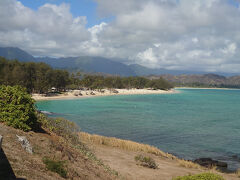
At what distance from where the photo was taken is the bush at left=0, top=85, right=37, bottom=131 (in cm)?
1325

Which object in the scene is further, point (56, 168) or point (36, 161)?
point (36, 161)

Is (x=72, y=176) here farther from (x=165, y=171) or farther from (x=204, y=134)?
(x=204, y=134)

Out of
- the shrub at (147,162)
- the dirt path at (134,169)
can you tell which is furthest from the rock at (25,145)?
the shrub at (147,162)

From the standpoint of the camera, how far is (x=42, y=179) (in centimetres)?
810

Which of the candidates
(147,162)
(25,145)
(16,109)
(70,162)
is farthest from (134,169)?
(16,109)

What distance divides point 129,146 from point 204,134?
20.1 m

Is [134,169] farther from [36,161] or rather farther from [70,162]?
[36,161]

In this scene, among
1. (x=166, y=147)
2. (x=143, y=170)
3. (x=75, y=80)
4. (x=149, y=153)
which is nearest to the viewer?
(x=143, y=170)

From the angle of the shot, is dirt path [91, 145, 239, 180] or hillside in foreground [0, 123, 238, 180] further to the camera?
dirt path [91, 145, 239, 180]

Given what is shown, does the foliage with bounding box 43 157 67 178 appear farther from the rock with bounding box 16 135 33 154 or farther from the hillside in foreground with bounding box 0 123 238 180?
the rock with bounding box 16 135 33 154

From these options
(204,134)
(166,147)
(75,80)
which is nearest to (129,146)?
(166,147)

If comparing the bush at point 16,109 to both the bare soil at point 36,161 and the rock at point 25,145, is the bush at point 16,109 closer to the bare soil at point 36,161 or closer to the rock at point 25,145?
the bare soil at point 36,161

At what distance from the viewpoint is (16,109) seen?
13.6 meters

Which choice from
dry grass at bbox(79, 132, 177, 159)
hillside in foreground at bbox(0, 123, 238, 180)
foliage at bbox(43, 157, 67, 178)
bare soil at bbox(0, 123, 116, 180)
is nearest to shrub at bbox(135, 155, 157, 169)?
hillside in foreground at bbox(0, 123, 238, 180)
